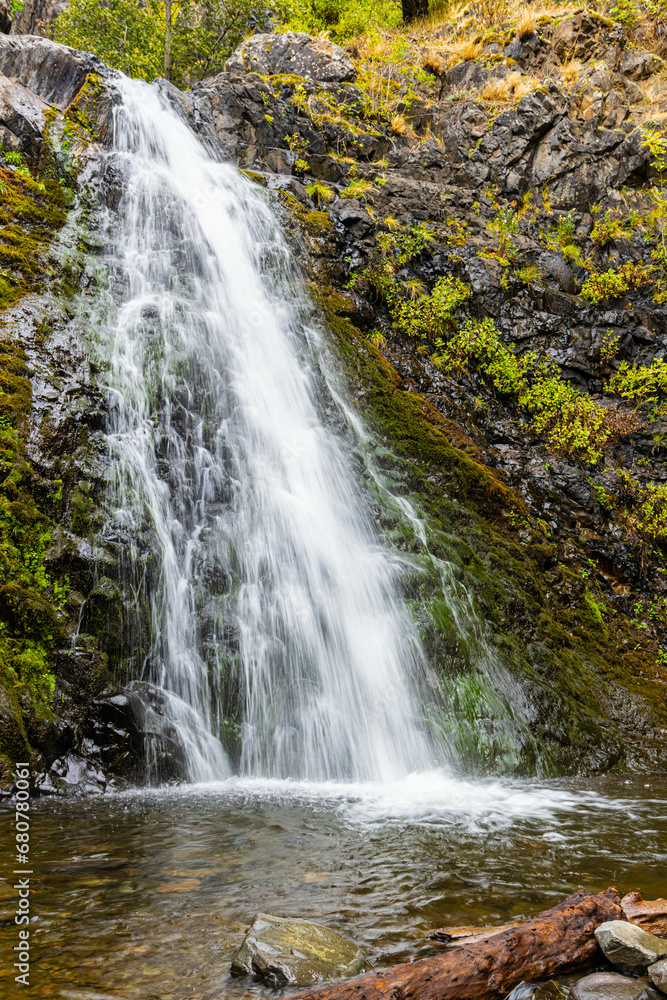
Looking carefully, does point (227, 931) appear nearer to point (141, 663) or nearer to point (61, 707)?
point (61, 707)

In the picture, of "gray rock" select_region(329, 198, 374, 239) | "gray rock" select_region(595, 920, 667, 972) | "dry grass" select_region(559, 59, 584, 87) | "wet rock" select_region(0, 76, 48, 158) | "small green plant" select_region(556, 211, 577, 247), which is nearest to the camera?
"gray rock" select_region(595, 920, 667, 972)

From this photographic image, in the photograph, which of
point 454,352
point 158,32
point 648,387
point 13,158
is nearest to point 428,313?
point 454,352

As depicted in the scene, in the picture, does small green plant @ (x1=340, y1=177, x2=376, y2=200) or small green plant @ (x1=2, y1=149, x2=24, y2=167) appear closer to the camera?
small green plant @ (x1=2, y1=149, x2=24, y2=167)

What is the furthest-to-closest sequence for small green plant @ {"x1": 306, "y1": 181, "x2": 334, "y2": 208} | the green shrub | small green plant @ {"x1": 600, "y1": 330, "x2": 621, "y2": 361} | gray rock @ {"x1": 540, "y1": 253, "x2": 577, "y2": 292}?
the green shrub
gray rock @ {"x1": 540, "y1": 253, "x2": 577, "y2": 292}
small green plant @ {"x1": 306, "y1": 181, "x2": 334, "y2": 208}
small green plant @ {"x1": 600, "y1": 330, "x2": 621, "y2": 361}

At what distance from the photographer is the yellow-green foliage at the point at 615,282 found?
11102mm

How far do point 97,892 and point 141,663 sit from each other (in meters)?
2.40

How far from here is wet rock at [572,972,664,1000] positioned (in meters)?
1.99

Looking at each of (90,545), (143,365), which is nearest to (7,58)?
(143,365)

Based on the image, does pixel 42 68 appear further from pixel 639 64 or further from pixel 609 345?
pixel 639 64

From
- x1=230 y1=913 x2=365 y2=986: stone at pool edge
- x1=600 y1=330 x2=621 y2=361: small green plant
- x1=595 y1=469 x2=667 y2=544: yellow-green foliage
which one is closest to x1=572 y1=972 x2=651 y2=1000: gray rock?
x1=230 y1=913 x2=365 y2=986: stone at pool edge

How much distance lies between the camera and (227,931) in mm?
2443

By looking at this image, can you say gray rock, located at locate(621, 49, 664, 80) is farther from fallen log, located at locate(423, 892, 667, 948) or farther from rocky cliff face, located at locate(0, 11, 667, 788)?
fallen log, located at locate(423, 892, 667, 948)

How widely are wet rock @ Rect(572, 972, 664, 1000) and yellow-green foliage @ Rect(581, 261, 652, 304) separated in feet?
37.2

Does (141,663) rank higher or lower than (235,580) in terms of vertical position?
lower
